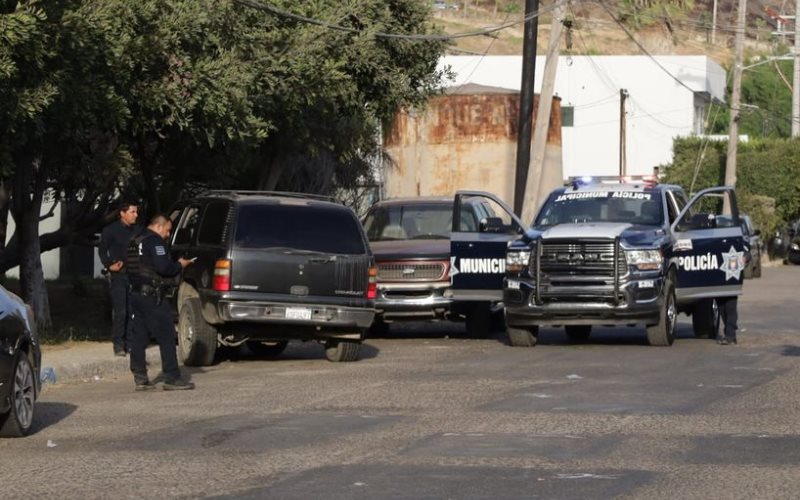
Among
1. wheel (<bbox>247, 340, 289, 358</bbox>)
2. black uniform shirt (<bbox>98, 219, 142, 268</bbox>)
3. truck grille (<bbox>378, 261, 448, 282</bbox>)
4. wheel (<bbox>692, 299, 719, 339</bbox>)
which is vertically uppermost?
black uniform shirt (<bbox>98, 219, 142, 268</bbox>)

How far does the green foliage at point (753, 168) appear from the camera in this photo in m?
66.3

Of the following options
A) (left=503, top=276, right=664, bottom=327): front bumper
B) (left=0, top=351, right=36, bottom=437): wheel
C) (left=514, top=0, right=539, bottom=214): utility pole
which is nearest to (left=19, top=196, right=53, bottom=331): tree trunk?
(left=503, top=276, right=664, bottom=327): front bumper

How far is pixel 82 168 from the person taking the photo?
2264cm

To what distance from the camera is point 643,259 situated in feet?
66.9

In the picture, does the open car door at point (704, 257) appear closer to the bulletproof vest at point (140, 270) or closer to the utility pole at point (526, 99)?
the bulletproof vest at point (140, 270)

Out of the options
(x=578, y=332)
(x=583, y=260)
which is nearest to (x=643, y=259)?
(x=583, y=260)

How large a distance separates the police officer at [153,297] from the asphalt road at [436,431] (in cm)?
36

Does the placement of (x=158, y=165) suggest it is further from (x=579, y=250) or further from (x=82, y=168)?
(x=579, y=250)

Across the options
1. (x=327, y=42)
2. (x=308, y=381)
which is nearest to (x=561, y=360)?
(x=308, y=381)

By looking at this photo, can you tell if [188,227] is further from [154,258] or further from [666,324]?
[666,324]

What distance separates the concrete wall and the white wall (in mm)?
13126

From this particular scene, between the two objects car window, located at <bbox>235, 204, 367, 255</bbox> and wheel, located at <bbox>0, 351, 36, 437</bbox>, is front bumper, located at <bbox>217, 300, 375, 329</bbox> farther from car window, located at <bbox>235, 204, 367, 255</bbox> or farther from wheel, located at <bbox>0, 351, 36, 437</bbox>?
wheel, located at <bbox>0, 351, 36, 437</bbox>

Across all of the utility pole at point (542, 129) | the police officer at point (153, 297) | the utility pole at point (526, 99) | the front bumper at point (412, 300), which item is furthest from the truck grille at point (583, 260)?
the utility pole at point (526, 99)

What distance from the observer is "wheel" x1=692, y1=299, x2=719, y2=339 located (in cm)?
2216
